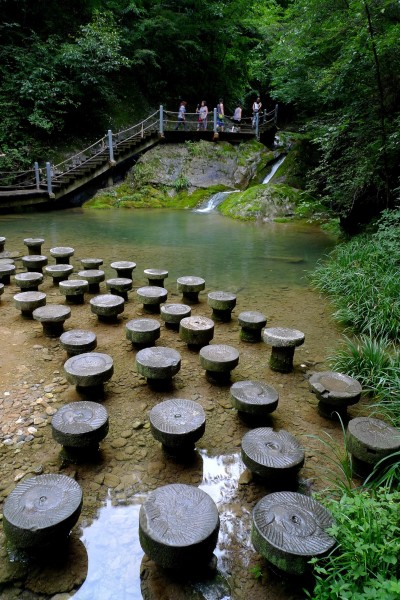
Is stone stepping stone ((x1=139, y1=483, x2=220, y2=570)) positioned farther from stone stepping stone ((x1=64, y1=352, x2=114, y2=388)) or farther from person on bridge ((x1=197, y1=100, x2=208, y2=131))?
person on bridge ((x1=197, y1=100, x2=208, y2=131))

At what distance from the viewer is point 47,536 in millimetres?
1934

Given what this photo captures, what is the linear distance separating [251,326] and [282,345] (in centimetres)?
76

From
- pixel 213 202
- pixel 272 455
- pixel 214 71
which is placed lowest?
pixel 272 455

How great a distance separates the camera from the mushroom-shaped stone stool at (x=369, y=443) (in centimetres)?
256

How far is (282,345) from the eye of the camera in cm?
404

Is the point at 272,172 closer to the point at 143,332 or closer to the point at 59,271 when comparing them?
the point at 59,271

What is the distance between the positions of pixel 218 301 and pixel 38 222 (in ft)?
32.1

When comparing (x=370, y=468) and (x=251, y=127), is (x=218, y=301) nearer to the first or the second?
(x=370, y=468)

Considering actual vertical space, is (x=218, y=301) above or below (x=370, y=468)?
above

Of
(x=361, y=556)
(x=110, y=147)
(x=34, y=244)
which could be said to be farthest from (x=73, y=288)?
(x=110, y=147)

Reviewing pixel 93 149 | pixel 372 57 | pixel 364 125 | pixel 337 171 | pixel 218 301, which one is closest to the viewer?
pixel 218 301

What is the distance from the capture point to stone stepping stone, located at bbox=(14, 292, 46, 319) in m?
5.04

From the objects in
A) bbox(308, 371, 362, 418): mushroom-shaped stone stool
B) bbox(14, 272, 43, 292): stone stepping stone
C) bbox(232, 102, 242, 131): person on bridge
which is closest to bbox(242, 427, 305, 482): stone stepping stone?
bbox(308, 371, 362, 418): mushroom-shaped stone stool

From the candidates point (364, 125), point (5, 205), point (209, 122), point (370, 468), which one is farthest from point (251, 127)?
point (370, 468)
